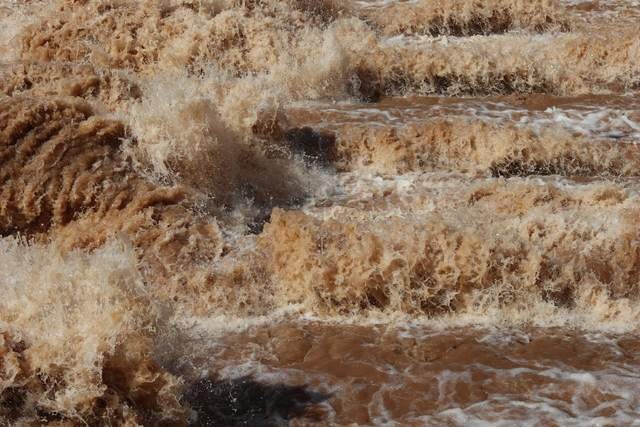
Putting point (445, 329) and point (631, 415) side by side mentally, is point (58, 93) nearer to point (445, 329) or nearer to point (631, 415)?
point (445, 329)

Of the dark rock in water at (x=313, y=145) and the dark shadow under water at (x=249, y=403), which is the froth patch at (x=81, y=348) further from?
the dark rock in water at (x=313, y=145)

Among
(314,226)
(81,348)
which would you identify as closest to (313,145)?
(314,226)

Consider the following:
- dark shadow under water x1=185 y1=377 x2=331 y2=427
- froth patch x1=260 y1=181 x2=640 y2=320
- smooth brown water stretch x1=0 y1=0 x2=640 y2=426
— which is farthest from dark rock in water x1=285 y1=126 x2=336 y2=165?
dark shadow under water x1=185 y1=377 x2=331 y2=427

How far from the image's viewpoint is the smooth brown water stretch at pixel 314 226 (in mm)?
4336

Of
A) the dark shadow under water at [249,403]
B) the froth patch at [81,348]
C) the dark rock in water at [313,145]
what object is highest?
the froth patch at [81,348]

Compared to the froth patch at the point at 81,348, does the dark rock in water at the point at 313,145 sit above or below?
below

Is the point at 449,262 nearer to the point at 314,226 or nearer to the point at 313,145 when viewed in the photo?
the point at 314,226

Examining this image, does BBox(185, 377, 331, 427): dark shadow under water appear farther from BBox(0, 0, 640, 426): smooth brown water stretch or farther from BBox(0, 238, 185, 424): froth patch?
BBox(0, 238, 185, 424): froth patch

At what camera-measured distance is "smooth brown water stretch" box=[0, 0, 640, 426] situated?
14.2 ft

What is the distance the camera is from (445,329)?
539cm

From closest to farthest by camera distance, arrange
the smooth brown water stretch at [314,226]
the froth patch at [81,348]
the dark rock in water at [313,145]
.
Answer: the froth patch at [81,348]
the smooth brown water stretch at [314,226]
the dark rock in water at [313,145]

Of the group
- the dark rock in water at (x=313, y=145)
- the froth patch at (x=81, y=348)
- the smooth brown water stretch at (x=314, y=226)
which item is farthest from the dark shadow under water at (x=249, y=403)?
the dark rock in water at (x=313, y=145)

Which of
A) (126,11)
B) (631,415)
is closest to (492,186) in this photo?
(631,415)

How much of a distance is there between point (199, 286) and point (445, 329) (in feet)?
6.31
